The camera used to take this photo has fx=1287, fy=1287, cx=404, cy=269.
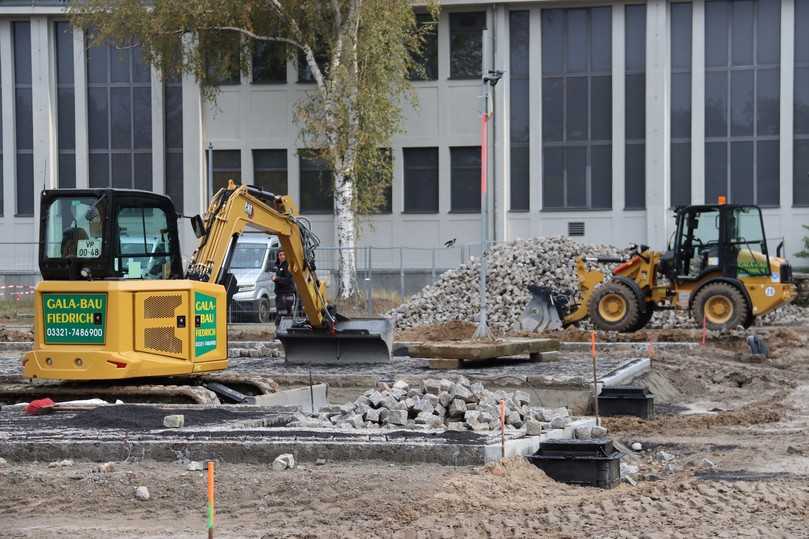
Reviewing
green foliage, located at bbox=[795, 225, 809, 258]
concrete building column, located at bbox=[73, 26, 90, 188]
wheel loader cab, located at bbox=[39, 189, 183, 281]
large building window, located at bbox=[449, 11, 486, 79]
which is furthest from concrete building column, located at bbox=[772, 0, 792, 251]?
wheel loader cab, located at bbox=[39, 189, 183, 281]

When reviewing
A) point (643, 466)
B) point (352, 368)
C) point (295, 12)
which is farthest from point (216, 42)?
point (643, 466)

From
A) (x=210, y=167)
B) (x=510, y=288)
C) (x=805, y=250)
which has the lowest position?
(x=510, y=288)

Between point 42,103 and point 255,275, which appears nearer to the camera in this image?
point 255,275

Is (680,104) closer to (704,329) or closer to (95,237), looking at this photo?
(704,329)

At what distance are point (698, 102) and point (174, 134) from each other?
16.3 meters

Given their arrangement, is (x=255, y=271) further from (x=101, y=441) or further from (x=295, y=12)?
(x=101, y=441)

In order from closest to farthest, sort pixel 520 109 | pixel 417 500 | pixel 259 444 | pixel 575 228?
pixel 417 500
pixel 259 444
pixel 575 228
pixel 520 109

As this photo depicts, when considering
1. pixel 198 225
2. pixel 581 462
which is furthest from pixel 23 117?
pixel 581 462

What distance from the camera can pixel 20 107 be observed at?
41.3 m

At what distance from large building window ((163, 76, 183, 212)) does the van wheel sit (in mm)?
9348

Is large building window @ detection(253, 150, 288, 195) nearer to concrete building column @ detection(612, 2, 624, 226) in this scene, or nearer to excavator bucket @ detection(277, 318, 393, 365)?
concrete building column @ detection(612, 2, 624, 226)

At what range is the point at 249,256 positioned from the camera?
107ft

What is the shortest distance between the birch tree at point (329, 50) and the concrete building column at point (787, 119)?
33.8ft

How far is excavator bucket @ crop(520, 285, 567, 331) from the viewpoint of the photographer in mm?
28594
